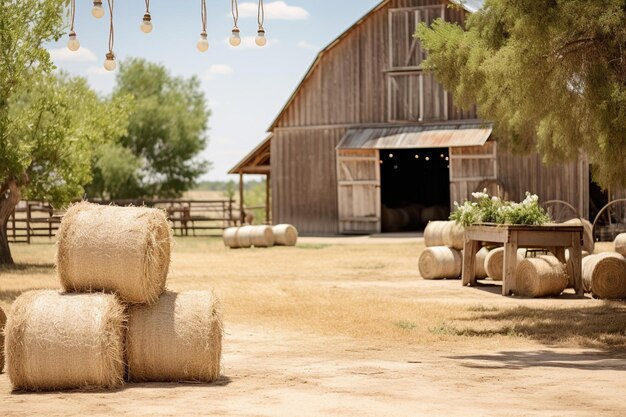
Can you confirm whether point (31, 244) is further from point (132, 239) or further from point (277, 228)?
point (132, 239)

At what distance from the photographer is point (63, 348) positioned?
8219mm

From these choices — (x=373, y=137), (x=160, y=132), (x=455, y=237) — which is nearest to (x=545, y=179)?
(x=373, y=137)

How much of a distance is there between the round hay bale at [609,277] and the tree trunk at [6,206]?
44.3 feet

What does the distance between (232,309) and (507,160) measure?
18819 millimetres

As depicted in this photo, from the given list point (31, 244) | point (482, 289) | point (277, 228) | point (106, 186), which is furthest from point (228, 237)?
point (106, 186)

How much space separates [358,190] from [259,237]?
512cm

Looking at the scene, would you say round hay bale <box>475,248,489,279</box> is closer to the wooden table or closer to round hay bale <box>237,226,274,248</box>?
the wooden table

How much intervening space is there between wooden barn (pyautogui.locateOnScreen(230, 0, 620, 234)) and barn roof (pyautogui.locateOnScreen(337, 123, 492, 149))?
0.03 m

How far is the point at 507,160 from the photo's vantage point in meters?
31.7

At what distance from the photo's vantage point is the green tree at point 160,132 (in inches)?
2336

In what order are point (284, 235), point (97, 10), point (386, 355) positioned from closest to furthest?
point (386, 355)
point (97, 10)
point (284, 235)

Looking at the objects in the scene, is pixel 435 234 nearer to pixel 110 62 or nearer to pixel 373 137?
pixel 110 62

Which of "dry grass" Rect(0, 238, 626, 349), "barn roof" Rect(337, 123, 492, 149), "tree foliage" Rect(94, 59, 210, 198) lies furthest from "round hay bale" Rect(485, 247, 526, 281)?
"tree foliage" Rect(94, 59, 210, 198)

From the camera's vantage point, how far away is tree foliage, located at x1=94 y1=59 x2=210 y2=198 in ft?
189
